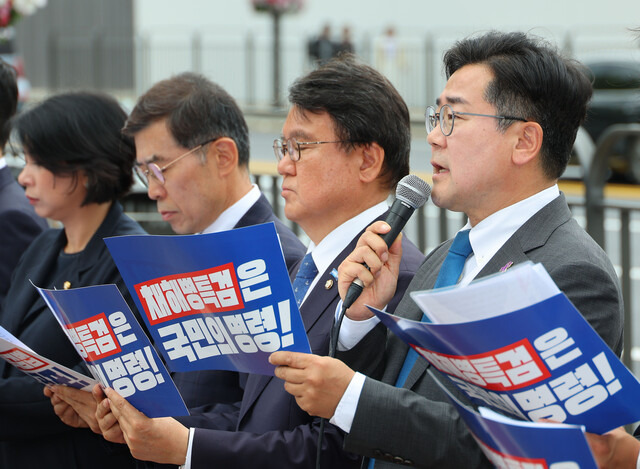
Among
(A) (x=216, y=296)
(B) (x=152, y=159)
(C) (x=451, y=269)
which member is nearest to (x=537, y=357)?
(C) (x=451, y=269)

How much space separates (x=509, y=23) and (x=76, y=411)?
72.9 feet

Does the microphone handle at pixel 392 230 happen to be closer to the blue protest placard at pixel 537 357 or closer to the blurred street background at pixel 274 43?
the blue protest placard at pixel 537 357

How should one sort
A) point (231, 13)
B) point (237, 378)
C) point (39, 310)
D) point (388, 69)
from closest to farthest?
point (237, 378)
point (39, 310)
point (388, 69)
point (231, 13)

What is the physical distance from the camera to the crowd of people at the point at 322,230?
2354mm

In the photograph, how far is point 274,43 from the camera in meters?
23.3

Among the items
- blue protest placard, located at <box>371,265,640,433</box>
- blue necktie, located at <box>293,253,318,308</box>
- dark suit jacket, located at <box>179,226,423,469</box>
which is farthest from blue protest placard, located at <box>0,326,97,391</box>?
blue protest placard, located at <box>371,265,640,433</box>

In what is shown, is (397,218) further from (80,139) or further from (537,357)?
(80,139)

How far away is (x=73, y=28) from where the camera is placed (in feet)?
92.3

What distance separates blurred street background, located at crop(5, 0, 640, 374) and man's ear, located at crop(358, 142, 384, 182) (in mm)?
11154

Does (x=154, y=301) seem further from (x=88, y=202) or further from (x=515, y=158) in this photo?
(x=88, y=202)

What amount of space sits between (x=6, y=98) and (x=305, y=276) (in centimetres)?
235

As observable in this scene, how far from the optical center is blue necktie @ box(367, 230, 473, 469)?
2619 mm

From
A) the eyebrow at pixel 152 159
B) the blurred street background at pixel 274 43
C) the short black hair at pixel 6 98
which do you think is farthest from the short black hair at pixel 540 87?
the blurred street background at pixel 274 43

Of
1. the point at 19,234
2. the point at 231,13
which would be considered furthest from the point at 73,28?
the point at 19,234
